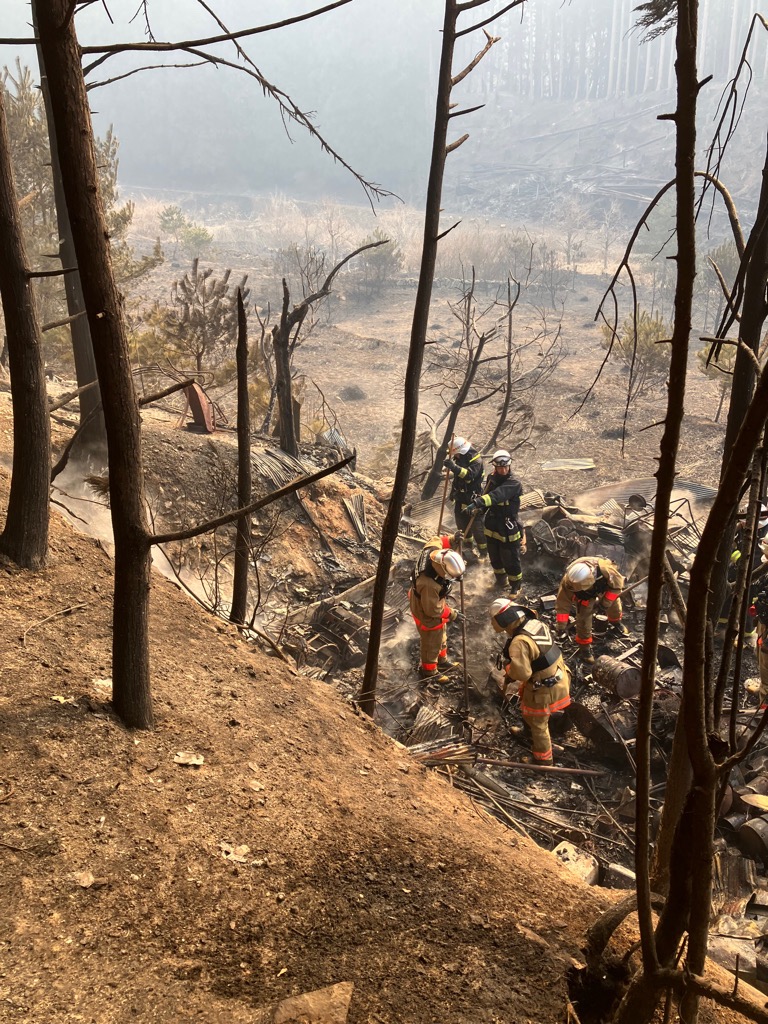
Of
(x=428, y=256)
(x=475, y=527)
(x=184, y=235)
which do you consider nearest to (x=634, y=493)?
(x=475, y=527)

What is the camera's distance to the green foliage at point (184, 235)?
46875mm

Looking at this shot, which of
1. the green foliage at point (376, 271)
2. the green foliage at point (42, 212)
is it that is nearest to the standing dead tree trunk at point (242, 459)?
the green foliage at point (42, 212)

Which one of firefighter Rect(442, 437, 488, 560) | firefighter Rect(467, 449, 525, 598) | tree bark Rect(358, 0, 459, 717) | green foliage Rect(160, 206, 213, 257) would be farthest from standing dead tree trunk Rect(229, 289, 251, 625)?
green foliage Rect(160, 206, 213, 257)

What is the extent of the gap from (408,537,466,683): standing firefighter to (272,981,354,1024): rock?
468cm

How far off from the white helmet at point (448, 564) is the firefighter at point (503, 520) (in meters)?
2.40

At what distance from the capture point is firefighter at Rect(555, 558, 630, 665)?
7465mm

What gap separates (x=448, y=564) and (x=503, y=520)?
8.62 ft

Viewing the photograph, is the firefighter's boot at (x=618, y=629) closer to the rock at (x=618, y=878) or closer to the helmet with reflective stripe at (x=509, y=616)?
the helmet with reflective stripe at (x=509, y=616)

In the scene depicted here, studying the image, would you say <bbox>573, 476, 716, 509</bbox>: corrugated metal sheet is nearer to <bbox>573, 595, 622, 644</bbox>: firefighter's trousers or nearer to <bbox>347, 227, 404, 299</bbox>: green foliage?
<bbox>573, 595, 622, 644</bbox>: firefighter's trousers

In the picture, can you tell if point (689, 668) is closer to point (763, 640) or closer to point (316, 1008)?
point (316, 1008)

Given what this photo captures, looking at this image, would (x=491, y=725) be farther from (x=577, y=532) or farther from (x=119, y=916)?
(x=119, y=916)

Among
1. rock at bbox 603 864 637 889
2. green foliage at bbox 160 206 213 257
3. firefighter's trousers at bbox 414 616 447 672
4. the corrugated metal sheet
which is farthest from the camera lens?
green foliage at bbox 160 206 213 257

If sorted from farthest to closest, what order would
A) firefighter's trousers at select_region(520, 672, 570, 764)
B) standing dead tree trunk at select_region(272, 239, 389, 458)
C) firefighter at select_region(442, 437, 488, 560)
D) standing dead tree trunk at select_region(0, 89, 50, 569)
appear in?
firefighter at select_region(442, 437, 488, 560) < standing dead tree trunk at select_region(272, 239, 389, 458) < firefighter's trousers at select_region(520, 672, 570, 764) < standing dead tree trunk at select_region(0, 89, 50, 569)

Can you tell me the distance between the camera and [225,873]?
8.22 feet
